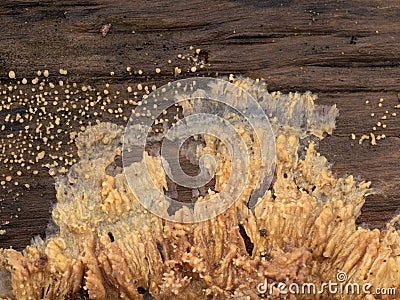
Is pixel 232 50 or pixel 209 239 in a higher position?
pixel 232 50

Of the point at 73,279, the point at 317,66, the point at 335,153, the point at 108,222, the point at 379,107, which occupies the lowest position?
the point at 73,279

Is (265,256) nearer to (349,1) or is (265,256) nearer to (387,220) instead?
(387,220)

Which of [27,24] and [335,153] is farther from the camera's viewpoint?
[335,153]

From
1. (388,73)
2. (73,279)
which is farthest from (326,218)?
(73,279)

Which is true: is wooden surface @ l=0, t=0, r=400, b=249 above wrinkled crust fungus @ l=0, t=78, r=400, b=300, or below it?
Result: above
